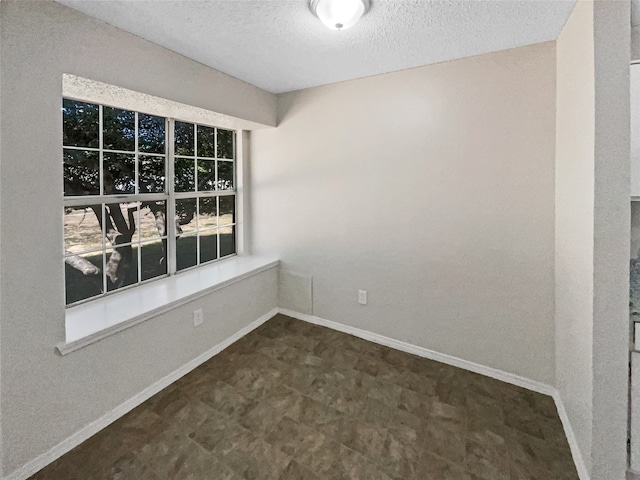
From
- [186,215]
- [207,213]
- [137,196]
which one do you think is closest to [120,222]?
[137,196]

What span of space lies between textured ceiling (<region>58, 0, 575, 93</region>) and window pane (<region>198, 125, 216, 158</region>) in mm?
724

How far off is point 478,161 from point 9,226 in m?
2.76

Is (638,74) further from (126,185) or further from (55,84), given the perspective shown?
(126,185)

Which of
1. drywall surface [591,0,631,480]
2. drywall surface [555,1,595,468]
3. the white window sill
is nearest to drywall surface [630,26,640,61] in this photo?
drywall surface [555,1,595,468]

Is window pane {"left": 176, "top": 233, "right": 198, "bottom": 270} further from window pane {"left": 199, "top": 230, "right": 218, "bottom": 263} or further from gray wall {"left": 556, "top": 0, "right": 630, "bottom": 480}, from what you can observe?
gray wall {"left": 556, "top": 0, "right": 630, "bottom": 480}

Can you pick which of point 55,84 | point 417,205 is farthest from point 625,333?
point 55,84

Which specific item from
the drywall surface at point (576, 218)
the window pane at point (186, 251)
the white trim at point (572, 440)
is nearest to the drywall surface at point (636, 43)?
the drywall surface at point (576, 218)

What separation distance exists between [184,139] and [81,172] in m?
0.94

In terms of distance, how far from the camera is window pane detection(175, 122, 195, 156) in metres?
Answer: 2.72

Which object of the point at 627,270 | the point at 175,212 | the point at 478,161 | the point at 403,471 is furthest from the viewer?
the point at 175,212

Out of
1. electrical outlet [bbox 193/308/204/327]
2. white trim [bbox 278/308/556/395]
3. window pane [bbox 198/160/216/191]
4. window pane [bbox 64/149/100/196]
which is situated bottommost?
white trim [bbox 278/308/556/395]

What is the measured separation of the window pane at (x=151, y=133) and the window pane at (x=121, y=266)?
83 centimetres

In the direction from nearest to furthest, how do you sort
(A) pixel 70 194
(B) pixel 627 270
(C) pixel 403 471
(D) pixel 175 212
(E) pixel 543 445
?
(B) pixel 627 270 → (C) pixel 403 471 → (E) pixel 543 445 → (A) pixel 70 194 → (D) pixel 175 212

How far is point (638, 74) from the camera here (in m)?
1.52
